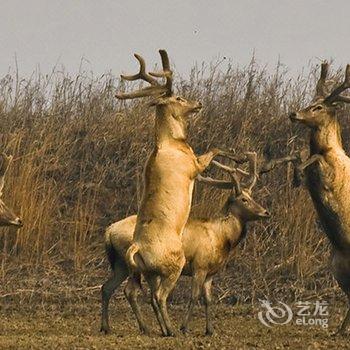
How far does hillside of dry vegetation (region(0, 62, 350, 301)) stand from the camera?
16.3m

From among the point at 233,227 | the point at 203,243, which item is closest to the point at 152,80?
the point at 203,243

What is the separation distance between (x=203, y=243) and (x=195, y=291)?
60 centimetres

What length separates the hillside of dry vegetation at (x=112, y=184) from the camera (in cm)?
1634

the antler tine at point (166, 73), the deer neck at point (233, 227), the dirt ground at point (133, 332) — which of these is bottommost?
the dirt ground at point (133, 332)

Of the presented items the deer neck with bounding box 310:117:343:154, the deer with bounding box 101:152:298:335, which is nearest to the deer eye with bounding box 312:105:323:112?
the deer neck with bounding box 310:117:343:154

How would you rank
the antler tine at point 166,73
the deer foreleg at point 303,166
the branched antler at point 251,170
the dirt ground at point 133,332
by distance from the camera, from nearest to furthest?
the dirt ground at point 133,332
the deer foreleg at point 303,166
the antler tine at point 166,73
the branched antler at point 251,170

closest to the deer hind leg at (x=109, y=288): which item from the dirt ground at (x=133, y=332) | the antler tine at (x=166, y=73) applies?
the dirt ground at (x=133, y=332)

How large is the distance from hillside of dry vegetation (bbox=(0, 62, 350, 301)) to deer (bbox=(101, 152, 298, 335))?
7.03 feet

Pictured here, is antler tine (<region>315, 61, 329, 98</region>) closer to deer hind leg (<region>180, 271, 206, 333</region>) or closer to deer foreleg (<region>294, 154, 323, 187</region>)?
deer foreleg (<region>294, 154, 323, 187</region>)

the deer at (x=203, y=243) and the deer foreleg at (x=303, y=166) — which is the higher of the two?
the deer foreleg at (x=303, y=166)

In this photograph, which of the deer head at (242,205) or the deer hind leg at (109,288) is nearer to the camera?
the deer hind leg at (109,288)

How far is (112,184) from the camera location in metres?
18.5

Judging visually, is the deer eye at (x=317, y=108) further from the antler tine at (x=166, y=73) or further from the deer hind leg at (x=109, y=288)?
the deer hind leg at (x=109, y=288)

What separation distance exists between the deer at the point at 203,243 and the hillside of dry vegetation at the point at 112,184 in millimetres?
2144
